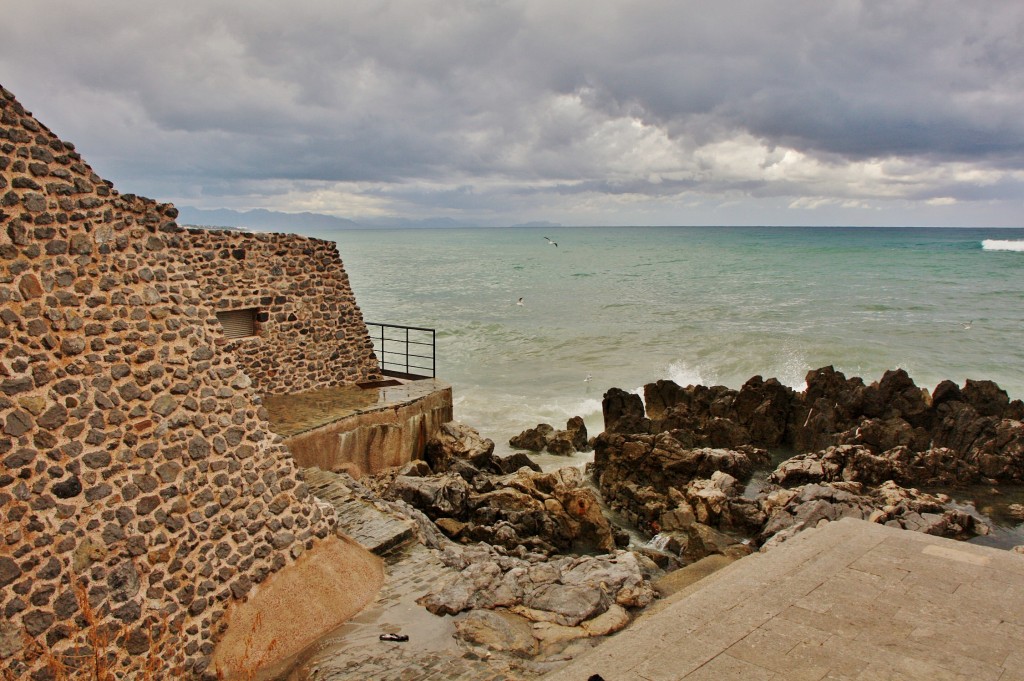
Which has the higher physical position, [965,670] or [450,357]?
[965,670]

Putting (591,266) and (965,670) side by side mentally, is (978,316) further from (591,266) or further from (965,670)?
(591,266)

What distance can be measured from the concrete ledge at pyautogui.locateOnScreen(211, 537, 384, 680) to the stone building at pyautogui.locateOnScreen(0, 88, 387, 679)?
3cm

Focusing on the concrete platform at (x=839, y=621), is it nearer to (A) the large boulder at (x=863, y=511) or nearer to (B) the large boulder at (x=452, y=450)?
(A) the large boulder at (x=863, y=511)

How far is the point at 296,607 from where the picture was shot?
317 inches

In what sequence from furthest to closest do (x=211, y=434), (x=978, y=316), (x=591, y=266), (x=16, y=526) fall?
(x=591, y=266)
(x=978, y=316)
(x=211, y=434)
(x=16, y=526)

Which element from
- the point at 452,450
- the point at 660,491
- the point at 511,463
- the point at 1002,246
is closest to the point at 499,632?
the point at 452,450

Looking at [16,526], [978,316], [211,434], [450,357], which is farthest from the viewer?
[978,316]

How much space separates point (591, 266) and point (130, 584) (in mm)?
99331

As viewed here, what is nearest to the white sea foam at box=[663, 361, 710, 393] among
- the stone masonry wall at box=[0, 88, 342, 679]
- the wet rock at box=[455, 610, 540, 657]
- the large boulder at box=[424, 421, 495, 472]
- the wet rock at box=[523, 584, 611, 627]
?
the large boulder at box=[424, 421, 495, 472]

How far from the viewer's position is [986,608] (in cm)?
716

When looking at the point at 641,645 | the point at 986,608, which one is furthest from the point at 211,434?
the point at 986,608

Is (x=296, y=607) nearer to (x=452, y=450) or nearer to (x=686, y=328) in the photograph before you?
(x=452, y=450)

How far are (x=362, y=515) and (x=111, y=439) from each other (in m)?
3.91

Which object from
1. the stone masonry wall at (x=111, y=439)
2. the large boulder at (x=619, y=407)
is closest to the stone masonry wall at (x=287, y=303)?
the stone masonry wall at (x=111, y=439)
